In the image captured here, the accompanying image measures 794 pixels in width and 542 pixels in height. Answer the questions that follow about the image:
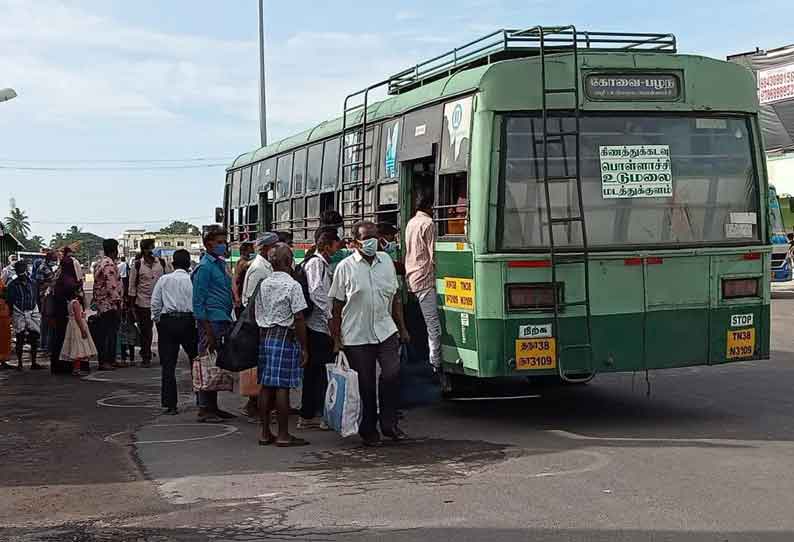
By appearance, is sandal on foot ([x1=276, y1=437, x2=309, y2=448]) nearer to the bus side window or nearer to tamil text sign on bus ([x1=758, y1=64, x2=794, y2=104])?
the bus side window

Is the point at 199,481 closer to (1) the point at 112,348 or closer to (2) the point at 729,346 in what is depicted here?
(2) the point at 729,346

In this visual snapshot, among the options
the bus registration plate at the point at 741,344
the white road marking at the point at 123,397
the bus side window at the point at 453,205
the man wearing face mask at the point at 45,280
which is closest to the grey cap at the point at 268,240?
the bus side window at the point at 453,205

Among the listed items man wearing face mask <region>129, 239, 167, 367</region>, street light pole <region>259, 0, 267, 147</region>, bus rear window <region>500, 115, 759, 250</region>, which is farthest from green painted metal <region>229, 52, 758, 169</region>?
street light pole <region>259, 0, 267, 147</region>

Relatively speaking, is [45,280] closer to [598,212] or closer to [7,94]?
[7,94]

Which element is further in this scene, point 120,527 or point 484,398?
point 484,398

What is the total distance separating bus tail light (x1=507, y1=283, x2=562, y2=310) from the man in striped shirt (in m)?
10.2

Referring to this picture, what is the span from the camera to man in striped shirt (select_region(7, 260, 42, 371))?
57.7 ft

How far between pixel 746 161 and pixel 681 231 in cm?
94

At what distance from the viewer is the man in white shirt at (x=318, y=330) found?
10.6 metres

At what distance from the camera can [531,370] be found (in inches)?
387

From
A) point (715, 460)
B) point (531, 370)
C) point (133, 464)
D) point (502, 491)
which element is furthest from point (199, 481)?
point (715, 460)

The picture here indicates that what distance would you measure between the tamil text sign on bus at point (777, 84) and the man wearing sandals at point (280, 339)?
36011 mm

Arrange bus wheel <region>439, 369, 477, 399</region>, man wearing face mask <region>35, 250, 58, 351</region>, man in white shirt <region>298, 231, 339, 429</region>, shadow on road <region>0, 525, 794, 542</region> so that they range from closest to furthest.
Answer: shadow on road <region>0, 525, 794, 542</region> → man in white shirt <region>298, 231, 339, 429</region> → bus wheel <region>439, 369, 477, 399</region> → man wearing face mask <region>35, 250, 58, 351</region>


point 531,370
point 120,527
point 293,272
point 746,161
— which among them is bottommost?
point 120,527
